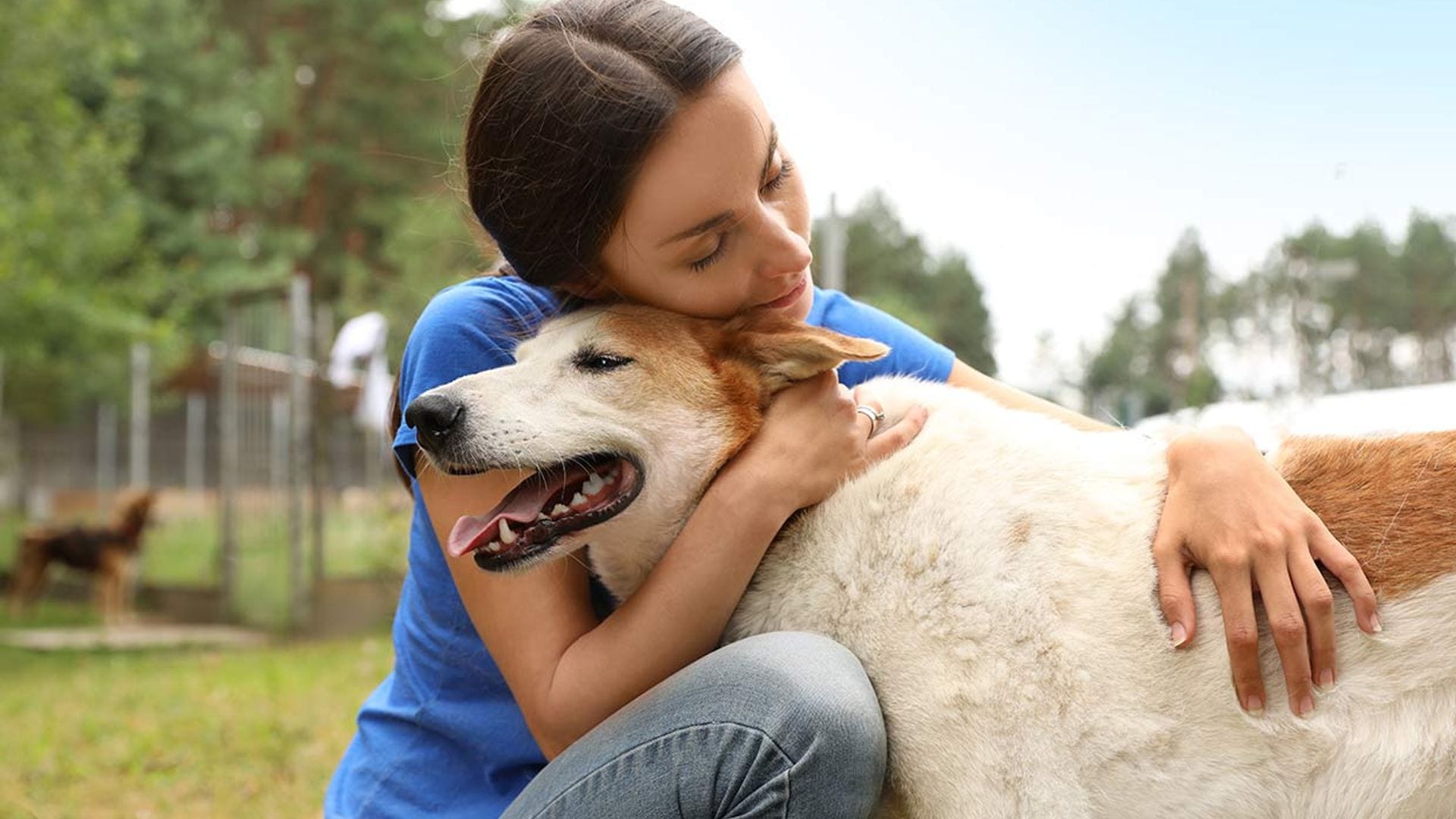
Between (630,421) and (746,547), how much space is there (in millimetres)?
299

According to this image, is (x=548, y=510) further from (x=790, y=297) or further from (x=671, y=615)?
(x=790, y=297)

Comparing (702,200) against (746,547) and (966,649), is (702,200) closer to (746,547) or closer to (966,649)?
(746,547)

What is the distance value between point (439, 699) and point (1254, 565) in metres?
1.34

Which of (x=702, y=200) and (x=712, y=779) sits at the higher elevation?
(x=702, y=200)

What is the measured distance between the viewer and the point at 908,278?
10.0 meters

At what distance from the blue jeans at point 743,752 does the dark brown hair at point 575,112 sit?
796 millimetres

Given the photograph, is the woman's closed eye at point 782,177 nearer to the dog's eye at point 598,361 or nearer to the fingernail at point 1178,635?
the dog's eye at point 598,361

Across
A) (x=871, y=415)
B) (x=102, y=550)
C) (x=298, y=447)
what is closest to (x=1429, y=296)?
(x=871, y=415)

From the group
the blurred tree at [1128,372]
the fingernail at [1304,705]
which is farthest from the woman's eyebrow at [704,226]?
the blurred tree at [1128,372]

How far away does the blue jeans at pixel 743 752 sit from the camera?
5.98ft

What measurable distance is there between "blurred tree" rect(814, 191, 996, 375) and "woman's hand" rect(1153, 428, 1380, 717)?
452cm

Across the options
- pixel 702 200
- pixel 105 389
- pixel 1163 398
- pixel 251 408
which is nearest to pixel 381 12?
pixel 105 389

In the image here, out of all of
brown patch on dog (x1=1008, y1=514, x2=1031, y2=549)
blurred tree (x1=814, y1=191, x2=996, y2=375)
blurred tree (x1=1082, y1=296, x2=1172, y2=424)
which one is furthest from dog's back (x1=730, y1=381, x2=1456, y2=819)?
blurred tree (x1=814, y1=191, x2=996, y2=375)

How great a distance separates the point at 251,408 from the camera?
10.9 meters
